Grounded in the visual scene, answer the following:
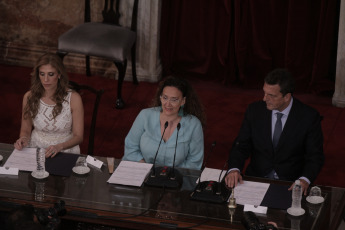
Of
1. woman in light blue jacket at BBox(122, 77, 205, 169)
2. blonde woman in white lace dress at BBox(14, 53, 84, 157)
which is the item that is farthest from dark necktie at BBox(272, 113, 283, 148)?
blonde woman in white lace dress at BBox(14, 53, 84, 157)

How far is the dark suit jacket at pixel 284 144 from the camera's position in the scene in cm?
472

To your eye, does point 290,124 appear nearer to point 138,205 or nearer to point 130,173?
point 130,173

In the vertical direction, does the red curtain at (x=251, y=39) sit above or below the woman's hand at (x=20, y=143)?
above

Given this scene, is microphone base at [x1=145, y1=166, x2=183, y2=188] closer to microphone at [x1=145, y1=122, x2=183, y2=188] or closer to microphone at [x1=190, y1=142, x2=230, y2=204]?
microphone at [x1=145, y1=122, x2=183, y2=188]

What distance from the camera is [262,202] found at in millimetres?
4125

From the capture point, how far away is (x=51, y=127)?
5230mm

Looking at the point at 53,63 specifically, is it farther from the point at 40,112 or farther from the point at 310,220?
the point at 310,220

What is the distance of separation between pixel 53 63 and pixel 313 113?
5.82 feet

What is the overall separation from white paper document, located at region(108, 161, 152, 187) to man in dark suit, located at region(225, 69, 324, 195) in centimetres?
57

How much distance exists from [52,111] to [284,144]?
64.1 inches

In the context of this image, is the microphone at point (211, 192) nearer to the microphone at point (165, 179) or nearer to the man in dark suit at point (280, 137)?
the microphone at point (165, 179)

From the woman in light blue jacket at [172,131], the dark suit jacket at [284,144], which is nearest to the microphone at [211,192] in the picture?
the dark suit jacket at [284,144]

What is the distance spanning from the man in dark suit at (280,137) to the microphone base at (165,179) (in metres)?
0.44

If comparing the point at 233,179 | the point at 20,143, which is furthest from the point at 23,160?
the point at 233,179
